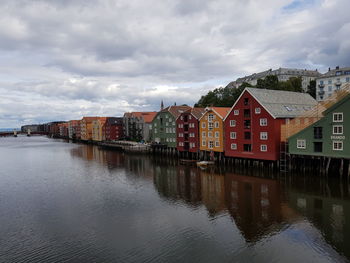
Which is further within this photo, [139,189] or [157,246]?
[139,189]

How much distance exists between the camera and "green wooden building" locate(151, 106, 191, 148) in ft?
228

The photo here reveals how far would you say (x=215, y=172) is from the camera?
45.8 m

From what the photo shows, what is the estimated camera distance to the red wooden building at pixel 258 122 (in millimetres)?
43781

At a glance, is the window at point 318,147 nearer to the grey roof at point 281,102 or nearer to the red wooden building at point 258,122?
the red wooden building at point 258,122

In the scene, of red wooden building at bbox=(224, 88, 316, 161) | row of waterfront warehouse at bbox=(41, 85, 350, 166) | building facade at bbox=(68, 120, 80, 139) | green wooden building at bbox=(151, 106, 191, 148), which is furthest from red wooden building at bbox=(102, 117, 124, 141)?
red wooden building at bbox=(224, 88, 316, 161)

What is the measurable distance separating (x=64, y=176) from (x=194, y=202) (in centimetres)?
2818

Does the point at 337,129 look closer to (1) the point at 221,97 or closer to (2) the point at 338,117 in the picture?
(2) the point at 338,117

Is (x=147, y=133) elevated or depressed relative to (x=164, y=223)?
elevated

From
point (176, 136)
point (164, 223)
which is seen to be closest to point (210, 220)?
→ point (164, 223)

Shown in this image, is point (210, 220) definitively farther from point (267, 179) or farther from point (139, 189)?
point (267, 179)

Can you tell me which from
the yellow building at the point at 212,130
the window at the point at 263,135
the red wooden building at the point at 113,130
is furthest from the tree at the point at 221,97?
the red wooden building at the point at 113,130

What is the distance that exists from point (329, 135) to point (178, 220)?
25844 millimetres

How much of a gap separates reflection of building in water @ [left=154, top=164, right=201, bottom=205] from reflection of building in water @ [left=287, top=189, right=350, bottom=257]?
1077 centimetres

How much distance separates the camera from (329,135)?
36812mm
